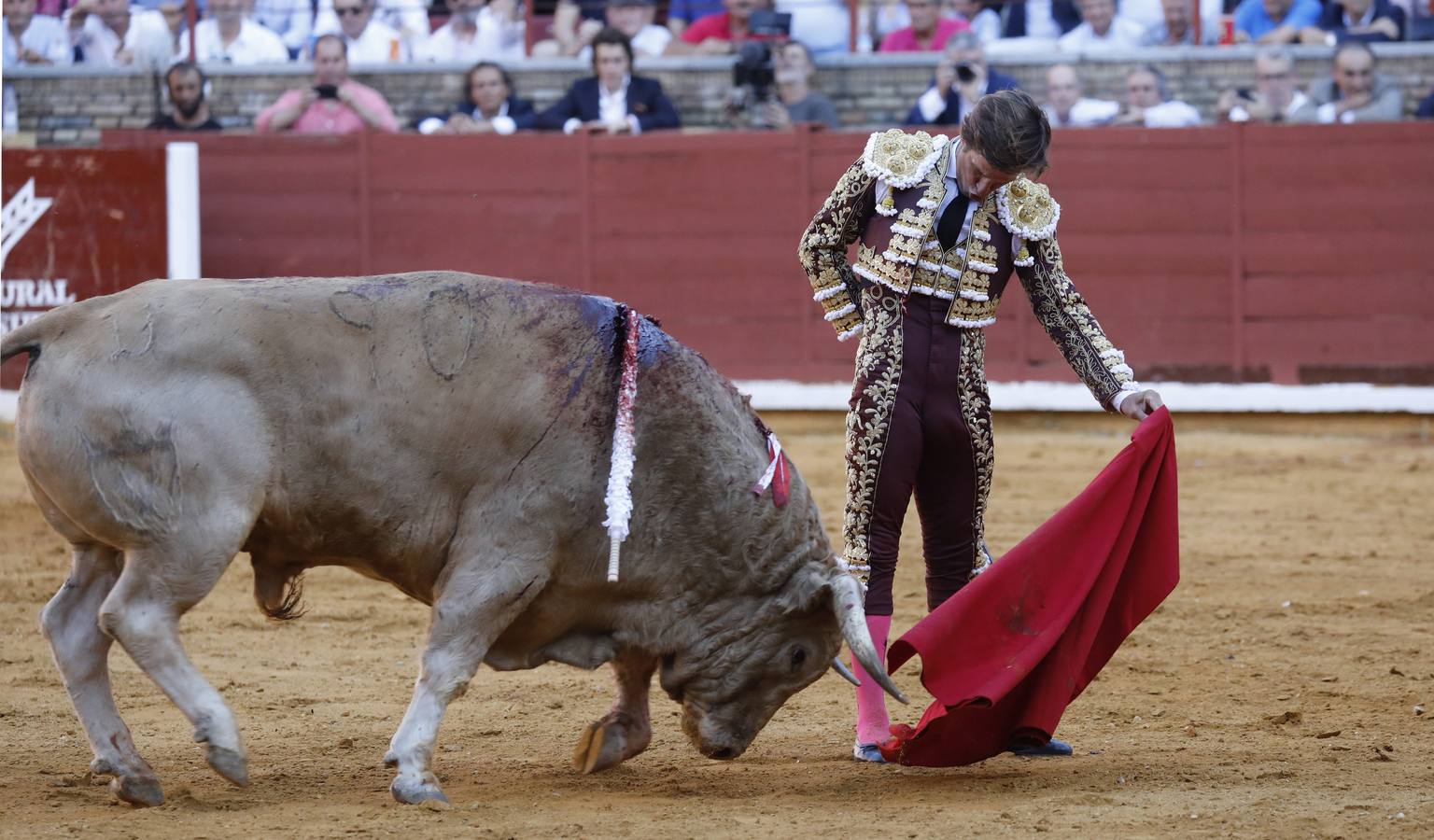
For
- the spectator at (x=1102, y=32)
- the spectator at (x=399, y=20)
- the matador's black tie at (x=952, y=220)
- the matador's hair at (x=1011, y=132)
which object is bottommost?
the matador's black tie at (x=952, y=220)

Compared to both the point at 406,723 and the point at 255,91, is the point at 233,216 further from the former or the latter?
the point at 406,723

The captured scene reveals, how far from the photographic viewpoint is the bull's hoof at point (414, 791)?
317cm

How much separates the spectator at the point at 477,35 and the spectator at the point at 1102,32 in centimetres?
307

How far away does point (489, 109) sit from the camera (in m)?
9.85

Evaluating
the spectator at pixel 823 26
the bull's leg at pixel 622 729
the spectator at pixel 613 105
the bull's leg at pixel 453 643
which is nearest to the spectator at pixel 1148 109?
the spectator at pixel 823 26

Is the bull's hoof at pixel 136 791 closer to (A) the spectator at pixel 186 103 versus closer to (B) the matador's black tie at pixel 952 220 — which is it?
(B) the matador's black tie at pixel 952 220

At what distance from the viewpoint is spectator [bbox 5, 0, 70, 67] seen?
439 inches

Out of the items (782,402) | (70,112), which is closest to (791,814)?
(782,402)

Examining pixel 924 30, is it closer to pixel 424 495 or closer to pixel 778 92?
pixel 778 92

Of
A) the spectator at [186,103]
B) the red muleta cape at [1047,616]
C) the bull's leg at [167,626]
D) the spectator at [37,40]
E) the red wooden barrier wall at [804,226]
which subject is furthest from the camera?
the spectator at [37,40]

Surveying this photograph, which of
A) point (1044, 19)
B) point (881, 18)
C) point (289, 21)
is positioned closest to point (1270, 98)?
point (1044, 19)

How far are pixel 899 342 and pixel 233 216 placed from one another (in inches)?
280

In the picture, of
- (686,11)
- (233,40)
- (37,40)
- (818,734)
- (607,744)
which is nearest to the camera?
(607,744)

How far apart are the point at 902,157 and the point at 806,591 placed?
85 centimetres
